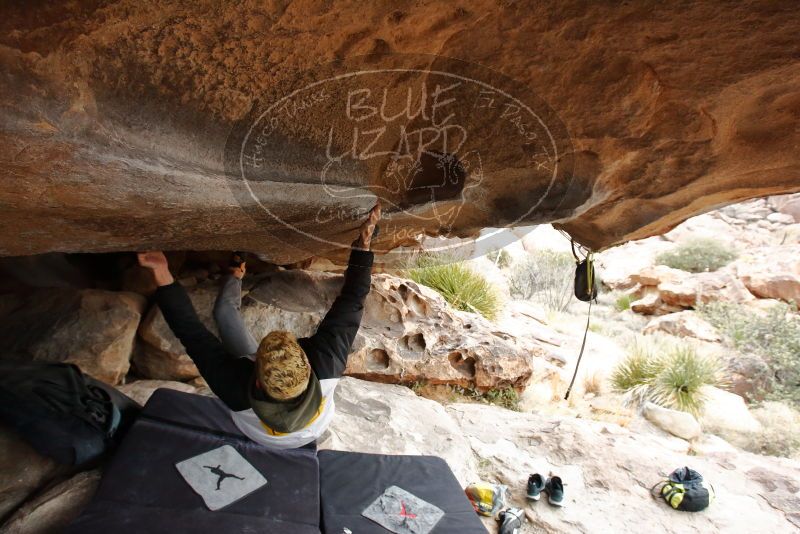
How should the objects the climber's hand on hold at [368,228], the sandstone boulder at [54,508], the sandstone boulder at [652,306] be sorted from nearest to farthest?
1. the sandstone boulder at [54,508]
2. the climber's hand on hold at [368,228]
3. the sandstone boulder at [652,306]

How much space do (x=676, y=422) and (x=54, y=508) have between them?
719 centimetres

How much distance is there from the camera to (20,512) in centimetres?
219

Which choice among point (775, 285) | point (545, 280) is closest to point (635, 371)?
point (545, 280)

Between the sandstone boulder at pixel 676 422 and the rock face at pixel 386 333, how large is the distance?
2665 millimetres

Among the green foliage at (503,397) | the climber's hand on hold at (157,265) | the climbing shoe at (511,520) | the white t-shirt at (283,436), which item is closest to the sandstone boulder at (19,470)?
the white t-shirt at (283,436)

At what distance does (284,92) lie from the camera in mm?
1865

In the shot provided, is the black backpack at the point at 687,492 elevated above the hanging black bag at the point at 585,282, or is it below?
below

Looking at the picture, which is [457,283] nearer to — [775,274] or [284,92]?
[284,92]

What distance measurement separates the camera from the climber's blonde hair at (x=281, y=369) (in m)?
1.98

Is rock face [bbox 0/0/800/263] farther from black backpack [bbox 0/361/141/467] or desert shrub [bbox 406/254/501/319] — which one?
desert shrub [bbox 406/254/501/319]

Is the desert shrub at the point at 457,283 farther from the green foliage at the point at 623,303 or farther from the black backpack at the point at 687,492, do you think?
the green foliage at the point at 623,303

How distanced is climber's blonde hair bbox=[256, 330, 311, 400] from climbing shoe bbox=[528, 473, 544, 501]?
2.38m

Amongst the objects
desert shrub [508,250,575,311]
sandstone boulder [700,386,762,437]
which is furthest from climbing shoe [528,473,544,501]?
desert shrub [508,250,575,311]

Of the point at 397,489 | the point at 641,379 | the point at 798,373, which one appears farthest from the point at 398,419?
the point at 798,373
